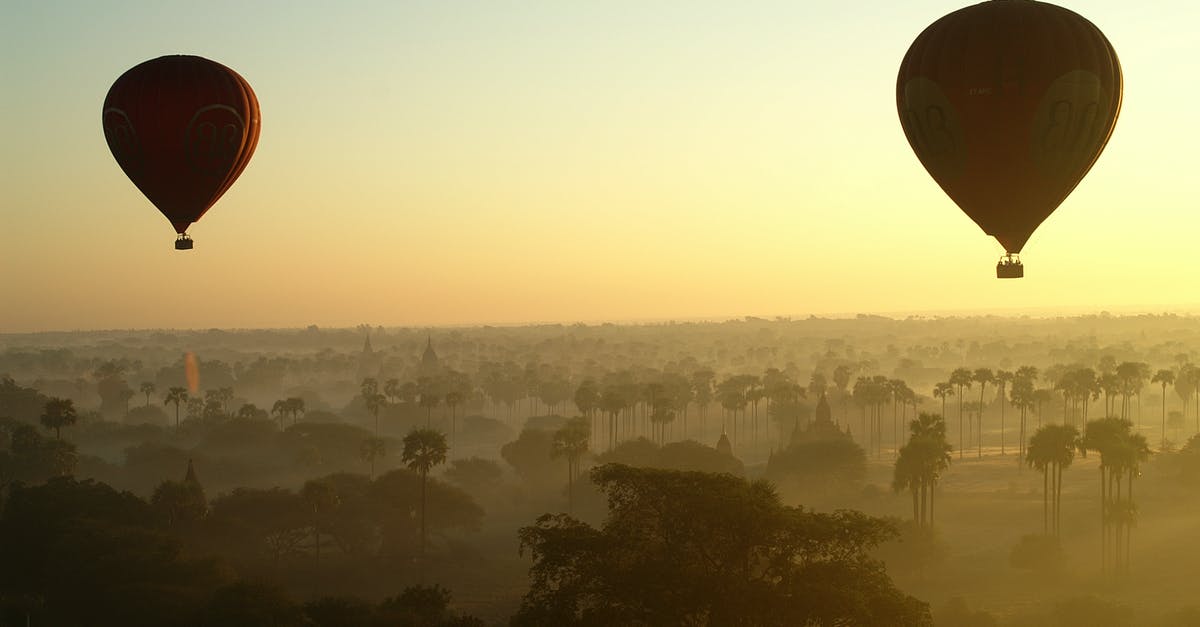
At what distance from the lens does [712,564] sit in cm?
3506

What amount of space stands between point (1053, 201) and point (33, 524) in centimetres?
5163

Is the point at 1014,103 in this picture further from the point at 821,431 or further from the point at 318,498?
the point at 821,431

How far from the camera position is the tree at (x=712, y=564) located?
109 feet

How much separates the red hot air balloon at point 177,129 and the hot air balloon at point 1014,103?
960 inches

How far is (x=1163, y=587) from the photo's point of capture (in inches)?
2611

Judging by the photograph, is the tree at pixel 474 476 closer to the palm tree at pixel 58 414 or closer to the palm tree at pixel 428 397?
the palm tree at pixel 58 414

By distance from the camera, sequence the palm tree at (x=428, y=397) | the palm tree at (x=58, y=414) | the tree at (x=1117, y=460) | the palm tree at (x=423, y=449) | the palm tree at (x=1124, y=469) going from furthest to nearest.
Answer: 1. the palm tree at (x=428, y=397)
2. the palm tree at (x=58, y=414)
3. the palm tree at (x=423, y=449)
4. the tree at (x=1117, y=460)
5. the palm tree at (x=1124, y=469)

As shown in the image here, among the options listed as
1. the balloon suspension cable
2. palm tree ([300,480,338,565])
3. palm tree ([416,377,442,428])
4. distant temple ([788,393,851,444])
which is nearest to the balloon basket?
the balloon suspension cable

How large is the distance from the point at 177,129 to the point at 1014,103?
2855 cm

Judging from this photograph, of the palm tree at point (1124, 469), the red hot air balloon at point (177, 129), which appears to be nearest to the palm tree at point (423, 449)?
the red hot air balloon at point (177, 129)

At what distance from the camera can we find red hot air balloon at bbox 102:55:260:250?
43.0 metres

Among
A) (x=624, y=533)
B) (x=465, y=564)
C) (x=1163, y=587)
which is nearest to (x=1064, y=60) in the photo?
(x=624, y=533)

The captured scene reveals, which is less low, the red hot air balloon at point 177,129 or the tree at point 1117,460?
the red hot air balloon at point 177,129

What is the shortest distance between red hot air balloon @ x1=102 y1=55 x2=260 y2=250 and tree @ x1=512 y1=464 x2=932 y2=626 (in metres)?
18.3
